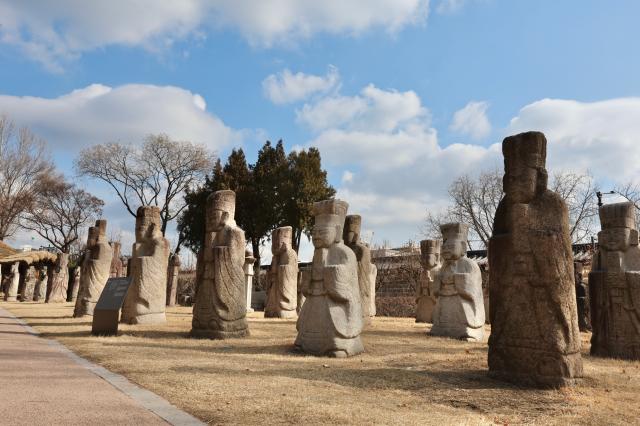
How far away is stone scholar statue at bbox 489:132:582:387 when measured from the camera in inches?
216

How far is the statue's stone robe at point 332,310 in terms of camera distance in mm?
7797

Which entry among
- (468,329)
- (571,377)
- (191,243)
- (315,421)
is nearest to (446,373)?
(571,377)

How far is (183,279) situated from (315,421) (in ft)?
104

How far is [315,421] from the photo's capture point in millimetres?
4023

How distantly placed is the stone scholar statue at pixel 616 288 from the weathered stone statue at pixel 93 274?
1282cm

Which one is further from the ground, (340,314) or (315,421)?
(340,314)

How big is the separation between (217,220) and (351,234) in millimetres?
3938

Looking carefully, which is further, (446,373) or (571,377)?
(446,373)

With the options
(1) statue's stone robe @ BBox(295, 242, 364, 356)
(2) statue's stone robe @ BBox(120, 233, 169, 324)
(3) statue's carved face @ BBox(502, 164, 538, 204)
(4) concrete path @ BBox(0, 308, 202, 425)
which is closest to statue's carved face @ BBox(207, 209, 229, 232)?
(2) statue's stone robe @ BBox(120, 233, 169, 324)

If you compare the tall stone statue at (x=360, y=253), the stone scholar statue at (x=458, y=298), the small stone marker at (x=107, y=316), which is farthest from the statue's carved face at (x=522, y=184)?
the small stone marker at (x=107, y=316)

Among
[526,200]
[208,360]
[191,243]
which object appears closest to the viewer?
[526,200]

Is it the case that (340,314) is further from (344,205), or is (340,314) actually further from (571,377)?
(571,377)

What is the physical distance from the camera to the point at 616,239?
28.5ft

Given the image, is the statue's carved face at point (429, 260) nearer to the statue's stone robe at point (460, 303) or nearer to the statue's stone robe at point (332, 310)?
the statue's stone robe at point (460, 303)
